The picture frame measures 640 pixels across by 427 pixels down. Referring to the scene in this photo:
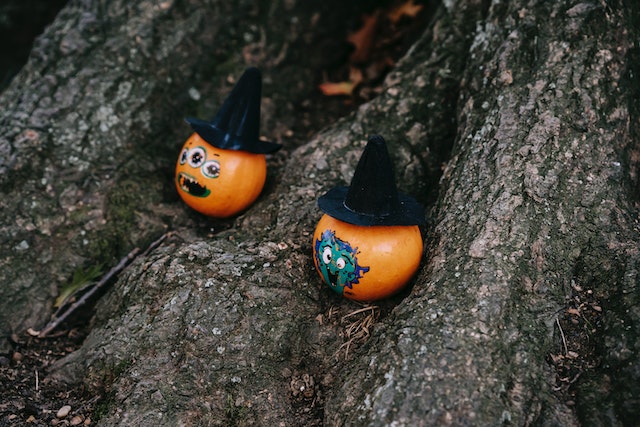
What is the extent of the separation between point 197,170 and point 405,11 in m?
2.60

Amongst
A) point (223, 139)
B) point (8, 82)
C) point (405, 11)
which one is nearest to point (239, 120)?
point (223, 139)

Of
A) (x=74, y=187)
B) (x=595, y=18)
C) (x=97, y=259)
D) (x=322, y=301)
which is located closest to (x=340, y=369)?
(x=322, y=301)

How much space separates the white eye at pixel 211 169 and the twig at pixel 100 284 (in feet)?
1.86

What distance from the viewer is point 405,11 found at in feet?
17.5

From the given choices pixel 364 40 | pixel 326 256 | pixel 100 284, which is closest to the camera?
pixel 326 256

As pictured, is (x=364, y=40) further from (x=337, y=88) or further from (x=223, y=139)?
(x=223, y=139)

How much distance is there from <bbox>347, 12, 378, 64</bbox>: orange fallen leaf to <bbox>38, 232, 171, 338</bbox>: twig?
2551 mm

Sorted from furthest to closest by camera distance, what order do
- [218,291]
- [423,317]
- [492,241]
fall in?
[218,291] → [492,241] → [423,317]

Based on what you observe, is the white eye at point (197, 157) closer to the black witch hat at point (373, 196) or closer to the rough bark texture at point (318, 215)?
the rough bark texture at point (318, 215)

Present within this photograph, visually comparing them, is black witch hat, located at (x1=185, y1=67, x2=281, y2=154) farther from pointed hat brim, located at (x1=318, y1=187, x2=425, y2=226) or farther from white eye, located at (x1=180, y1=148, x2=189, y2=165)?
pointed hat brim, located at (x1=318, y1=187, x2=425, y2=226)

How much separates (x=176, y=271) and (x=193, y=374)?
2.06 ft

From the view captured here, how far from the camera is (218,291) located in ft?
11.1

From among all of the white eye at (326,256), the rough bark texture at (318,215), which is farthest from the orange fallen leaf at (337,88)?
the white eye at (326,256)

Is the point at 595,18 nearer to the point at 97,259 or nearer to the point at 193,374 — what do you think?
the point at 193,374
